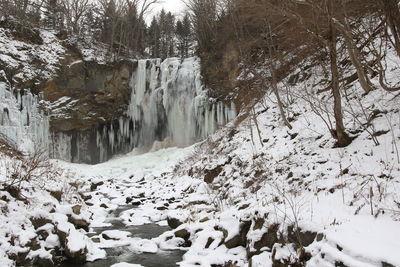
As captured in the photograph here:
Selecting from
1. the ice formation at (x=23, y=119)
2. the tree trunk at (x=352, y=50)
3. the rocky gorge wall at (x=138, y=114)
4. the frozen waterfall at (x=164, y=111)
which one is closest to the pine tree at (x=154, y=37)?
the rocky gorge wall at (x=138, y=114)

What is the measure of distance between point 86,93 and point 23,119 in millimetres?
4186

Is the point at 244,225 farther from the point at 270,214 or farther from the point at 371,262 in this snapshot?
the point at 371,262

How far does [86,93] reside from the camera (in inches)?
858

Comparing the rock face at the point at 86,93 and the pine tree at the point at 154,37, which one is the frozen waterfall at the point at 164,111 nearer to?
Answer: the rock face at the point at 86,93

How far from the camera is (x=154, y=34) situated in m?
36.4

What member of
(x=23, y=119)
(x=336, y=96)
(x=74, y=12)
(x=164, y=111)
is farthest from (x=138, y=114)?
(x=336, y=96)

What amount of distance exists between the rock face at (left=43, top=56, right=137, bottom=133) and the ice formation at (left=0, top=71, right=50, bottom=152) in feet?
2.76

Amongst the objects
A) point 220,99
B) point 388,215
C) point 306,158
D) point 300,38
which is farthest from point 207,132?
point 388,215

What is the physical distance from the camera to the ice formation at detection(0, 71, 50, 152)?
17.5 meters

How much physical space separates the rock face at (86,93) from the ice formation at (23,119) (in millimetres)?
840

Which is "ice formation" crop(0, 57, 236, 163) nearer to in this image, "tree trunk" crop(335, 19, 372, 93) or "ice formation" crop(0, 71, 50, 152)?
"ice formation" crop(0, 71, 50, 152)

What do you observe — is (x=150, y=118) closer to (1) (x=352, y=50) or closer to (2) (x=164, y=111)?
(2) (x=164, y=111)

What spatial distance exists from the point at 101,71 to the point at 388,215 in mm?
21046

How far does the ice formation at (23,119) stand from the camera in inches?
689
